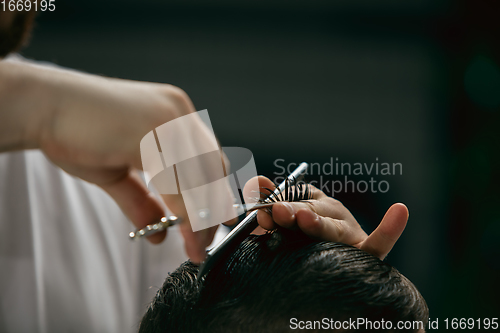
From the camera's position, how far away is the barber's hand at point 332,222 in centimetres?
39

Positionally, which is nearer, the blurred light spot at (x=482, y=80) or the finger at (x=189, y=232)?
the finger at (x=189, y=232)

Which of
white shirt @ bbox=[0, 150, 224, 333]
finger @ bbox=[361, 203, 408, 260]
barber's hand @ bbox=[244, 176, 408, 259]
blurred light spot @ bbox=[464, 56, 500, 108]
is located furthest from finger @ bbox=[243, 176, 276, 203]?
blurred light spot @ bbox=[464, 56, 500, 108]

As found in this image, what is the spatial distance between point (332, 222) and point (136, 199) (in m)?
0.22

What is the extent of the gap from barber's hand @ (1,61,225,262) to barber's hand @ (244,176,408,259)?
0.32 ft

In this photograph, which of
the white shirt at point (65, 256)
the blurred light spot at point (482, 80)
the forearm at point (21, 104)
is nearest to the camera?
the forearm at point (21, 104)

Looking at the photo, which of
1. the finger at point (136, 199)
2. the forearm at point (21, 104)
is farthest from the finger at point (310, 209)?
the forearm at point (21, 104)

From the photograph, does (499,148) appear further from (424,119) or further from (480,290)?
(480,290)

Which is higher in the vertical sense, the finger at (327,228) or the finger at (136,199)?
the finger at (136,199)

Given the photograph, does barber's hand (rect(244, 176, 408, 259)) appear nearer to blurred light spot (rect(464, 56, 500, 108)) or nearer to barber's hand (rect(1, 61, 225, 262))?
barber's hand (rect(1, 61, 225, 262))

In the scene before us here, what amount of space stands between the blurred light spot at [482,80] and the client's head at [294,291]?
3.95ft

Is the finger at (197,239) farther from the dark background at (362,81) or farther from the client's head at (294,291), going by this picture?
the dark background at (362,81)

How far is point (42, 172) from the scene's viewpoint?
0.76 m

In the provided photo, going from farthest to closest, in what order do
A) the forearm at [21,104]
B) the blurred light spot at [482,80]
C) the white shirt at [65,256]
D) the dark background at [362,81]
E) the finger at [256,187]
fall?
the blurred light spot at [482,80] → the dark background at [362,81] → the white shirt at [65,256] → the finger at [256,187] → the forearm at [21,104]

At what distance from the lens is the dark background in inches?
35.9
